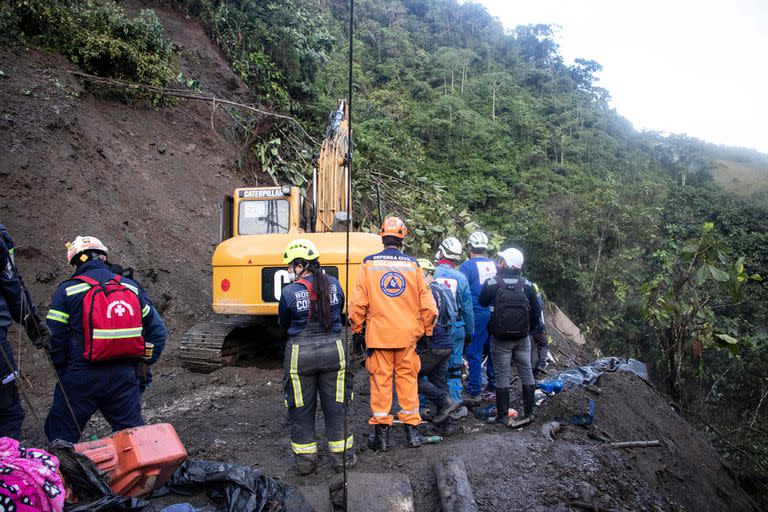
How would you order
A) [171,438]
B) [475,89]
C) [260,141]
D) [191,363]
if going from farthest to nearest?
[475,89] → [260,141] → [191,363] → [171,438]

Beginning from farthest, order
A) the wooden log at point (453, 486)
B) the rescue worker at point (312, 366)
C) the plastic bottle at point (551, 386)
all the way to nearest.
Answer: the plastic bottle at point (551, 386) → the rescue worker at point (312, 366) → the wooden log at point (453, 486)

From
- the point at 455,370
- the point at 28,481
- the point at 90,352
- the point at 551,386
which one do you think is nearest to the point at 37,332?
the point at 90,352

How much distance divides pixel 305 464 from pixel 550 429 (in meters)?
2.30

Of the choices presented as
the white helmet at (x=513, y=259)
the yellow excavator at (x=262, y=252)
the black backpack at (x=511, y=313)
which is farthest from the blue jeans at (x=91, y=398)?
the white helmet at (x=513, y=259)

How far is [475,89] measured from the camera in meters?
41.2

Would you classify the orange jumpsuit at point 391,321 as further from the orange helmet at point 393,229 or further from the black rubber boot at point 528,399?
the black rubber boot at point 528,399

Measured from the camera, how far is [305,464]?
4.20 m

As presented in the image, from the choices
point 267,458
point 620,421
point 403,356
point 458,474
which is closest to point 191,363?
point 267,458

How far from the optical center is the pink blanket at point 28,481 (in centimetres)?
214

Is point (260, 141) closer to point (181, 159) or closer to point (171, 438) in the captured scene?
point (181, 159)

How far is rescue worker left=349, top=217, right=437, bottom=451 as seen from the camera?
449 cm

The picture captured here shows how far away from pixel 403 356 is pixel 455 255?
166 cm

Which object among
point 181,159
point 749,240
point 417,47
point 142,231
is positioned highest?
point 417,47

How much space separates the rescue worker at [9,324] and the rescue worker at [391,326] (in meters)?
2.34
